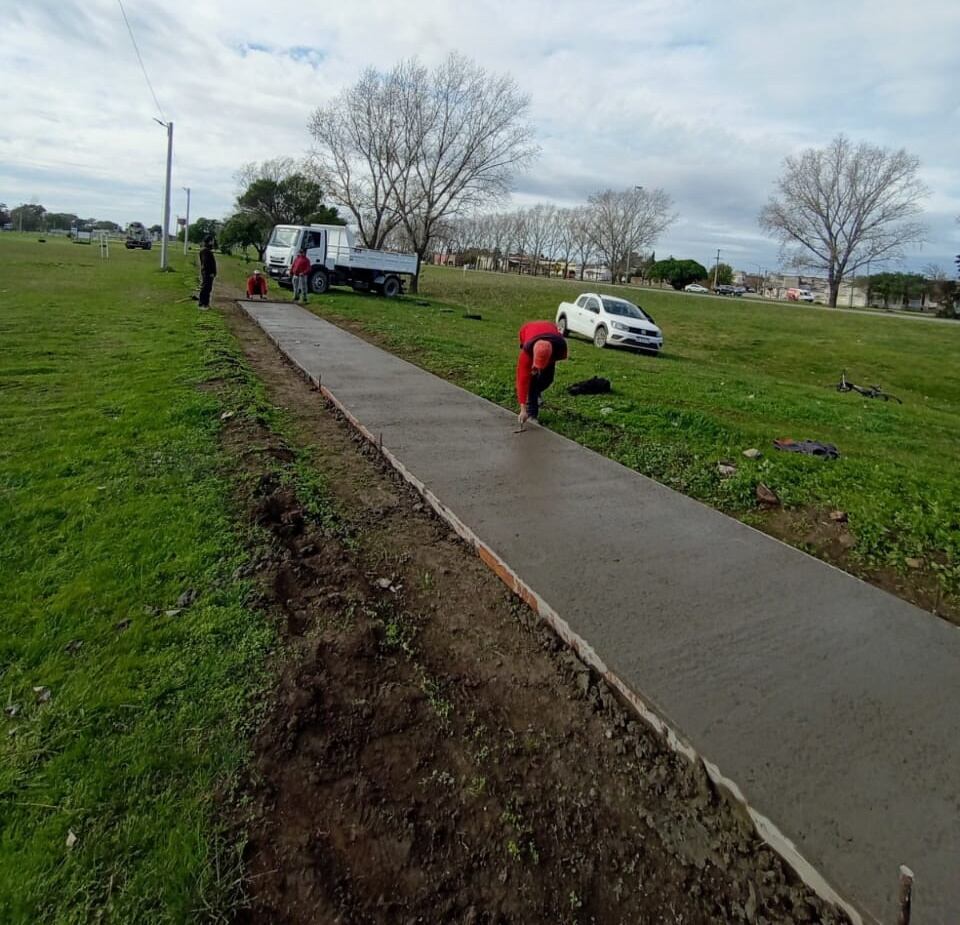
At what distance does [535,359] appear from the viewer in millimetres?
5961

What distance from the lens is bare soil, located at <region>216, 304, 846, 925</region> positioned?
1.73 metres

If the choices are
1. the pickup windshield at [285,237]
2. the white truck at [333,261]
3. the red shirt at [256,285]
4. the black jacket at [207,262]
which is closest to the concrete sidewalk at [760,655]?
the black jacket at [207,262]

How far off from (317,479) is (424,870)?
3.32 m

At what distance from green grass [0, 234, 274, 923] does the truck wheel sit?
1757 centimetres

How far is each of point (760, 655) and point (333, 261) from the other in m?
23.6

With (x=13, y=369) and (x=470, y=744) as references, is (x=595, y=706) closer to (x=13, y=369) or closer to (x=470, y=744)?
(x=470, y=744)

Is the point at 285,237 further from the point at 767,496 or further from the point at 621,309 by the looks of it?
the point at 767,496

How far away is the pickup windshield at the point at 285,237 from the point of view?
2285 cm

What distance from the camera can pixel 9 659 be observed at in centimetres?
247

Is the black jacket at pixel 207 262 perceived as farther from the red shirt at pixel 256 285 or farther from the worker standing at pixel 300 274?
the worker standing at pixel 300 274

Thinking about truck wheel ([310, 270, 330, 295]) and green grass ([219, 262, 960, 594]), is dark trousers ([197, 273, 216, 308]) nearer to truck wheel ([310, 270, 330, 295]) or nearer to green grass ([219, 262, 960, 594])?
green grass ([219, 262, 960, 594])

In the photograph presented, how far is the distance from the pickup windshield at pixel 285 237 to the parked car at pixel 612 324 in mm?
11244

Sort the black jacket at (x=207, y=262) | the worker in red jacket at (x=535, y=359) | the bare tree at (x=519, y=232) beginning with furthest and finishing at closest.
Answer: the bare tree at (x=519, y=232), the black jacket at (x=207, y=262), the worker in red jacket at (x=535, y=359)

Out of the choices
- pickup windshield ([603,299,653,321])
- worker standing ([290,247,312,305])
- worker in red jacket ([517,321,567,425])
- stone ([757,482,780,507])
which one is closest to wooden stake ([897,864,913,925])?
stone ([757,482,780,507])
